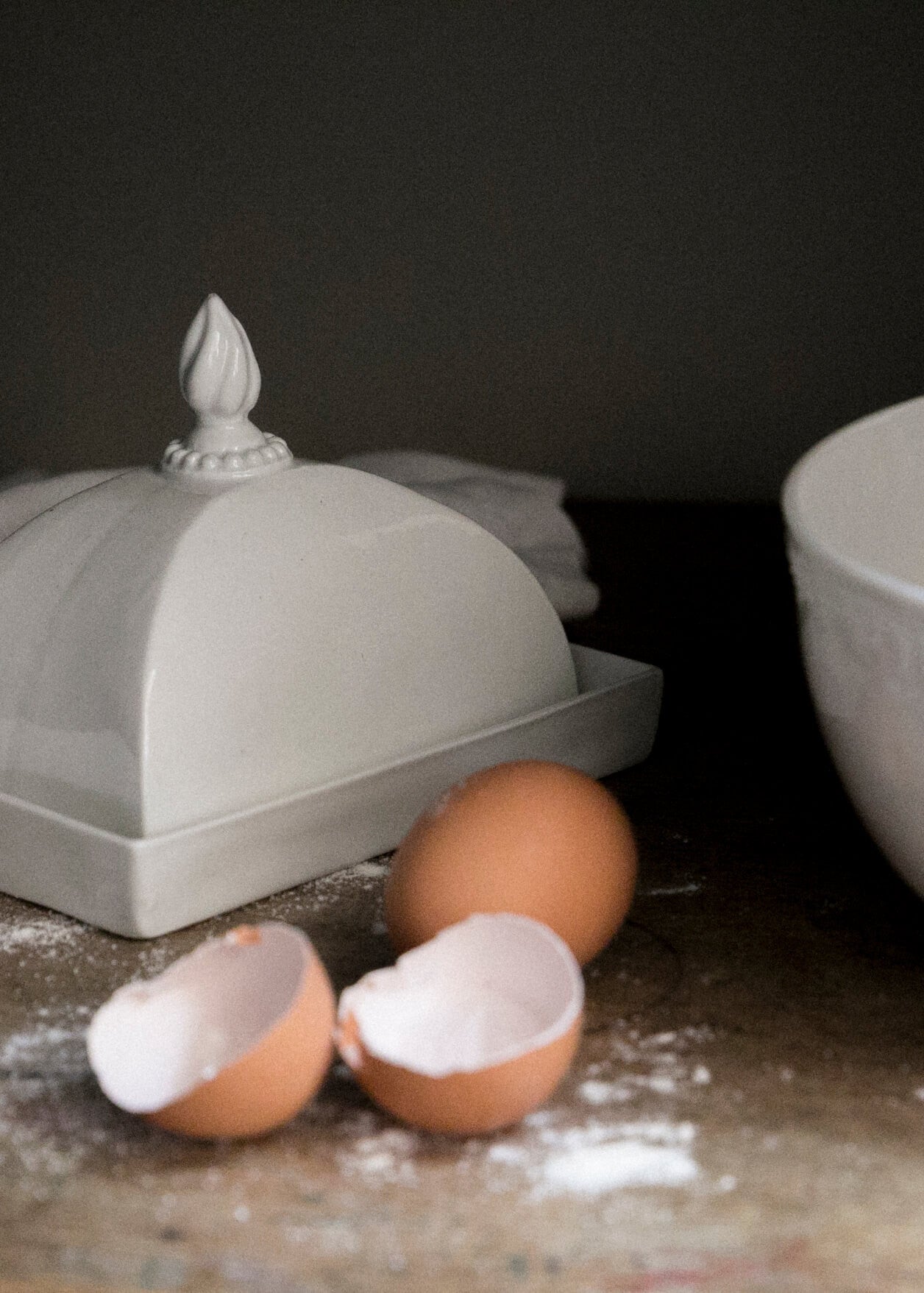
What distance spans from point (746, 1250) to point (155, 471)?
0.38 metres

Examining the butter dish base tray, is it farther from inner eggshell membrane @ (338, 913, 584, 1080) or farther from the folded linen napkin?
the folded linen napkin

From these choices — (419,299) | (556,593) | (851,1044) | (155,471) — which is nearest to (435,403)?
(419,299)

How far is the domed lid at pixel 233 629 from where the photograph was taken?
0.57 meters

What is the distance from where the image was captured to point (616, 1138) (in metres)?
0.45

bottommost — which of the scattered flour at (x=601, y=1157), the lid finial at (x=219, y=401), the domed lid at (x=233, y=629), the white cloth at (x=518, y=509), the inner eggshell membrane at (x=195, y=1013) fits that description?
the white cloth at (x=518, y=509)

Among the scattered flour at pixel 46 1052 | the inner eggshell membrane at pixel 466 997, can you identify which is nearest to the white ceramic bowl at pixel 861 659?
the inner eggshell membrane at pixel 466 997

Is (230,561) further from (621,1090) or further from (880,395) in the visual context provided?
(880,395)

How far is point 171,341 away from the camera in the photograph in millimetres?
1457

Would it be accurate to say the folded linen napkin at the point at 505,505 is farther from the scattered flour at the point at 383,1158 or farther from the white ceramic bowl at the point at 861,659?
the scattered flour at the point at 383,1158

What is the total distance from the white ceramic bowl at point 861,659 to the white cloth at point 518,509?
30 centimetres

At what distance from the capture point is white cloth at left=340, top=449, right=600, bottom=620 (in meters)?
0.91

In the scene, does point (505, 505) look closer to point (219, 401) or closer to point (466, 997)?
point (219, 401)

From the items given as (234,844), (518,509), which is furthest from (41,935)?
(518,509)

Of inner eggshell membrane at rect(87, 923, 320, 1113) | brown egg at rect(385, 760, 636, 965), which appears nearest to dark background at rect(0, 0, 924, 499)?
brown egg at rect(385, 760, 636, 965)
